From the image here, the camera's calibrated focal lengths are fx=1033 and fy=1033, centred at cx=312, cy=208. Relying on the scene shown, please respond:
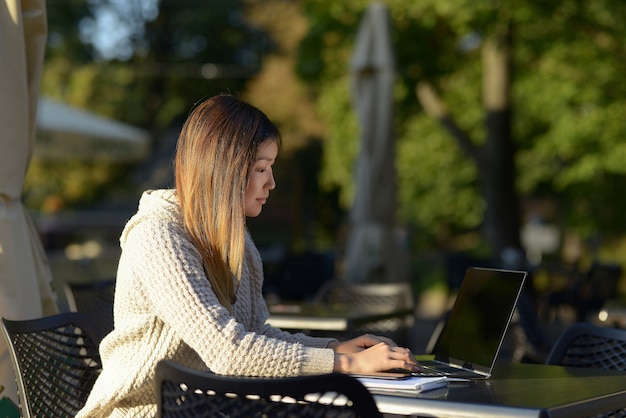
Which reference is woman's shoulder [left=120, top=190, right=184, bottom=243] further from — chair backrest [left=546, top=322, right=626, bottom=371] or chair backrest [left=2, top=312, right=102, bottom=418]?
chair backrest [left=546, top=322, right=626, bottom=371]

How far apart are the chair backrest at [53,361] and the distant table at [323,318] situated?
181 centimetres

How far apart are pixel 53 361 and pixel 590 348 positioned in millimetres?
1857

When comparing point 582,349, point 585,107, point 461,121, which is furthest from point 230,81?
point 582,349

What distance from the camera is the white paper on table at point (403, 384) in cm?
251

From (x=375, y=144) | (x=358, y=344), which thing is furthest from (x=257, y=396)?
(x=375, y=144)

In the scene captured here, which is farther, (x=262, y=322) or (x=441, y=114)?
(x=441, y=114)

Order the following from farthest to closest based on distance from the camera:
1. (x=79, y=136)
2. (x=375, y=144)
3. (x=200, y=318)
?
(x=79, y=136)
(x=375, y=144)
(x=200, y=318)

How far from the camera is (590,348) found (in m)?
3.67

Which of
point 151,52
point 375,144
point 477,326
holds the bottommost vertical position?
point 477,326

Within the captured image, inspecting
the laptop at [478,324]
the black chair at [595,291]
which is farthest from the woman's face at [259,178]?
the black chair at [595,291]

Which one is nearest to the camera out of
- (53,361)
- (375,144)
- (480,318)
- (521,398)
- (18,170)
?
(521,398)

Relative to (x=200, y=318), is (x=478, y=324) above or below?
below

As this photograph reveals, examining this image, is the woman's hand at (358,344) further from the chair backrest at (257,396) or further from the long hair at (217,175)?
the chair backrest at (257,396)

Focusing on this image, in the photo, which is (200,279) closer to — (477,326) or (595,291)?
(477,326)
